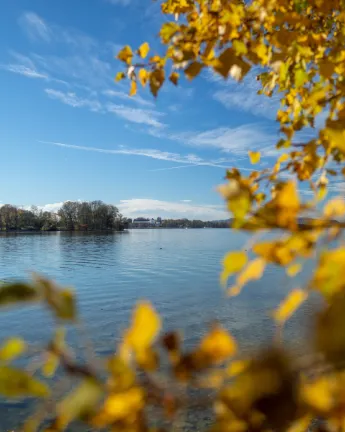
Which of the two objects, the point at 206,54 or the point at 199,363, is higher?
the point at 206,54

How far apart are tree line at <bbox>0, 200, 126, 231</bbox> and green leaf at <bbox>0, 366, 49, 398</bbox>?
107 m

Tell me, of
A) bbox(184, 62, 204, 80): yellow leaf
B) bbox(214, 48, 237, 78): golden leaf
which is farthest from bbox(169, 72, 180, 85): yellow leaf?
bbox(214, 48, 237, 78): golden leaf

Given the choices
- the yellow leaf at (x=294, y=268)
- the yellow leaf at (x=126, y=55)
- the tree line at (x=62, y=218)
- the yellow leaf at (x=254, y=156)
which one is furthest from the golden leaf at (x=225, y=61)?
the tree line at (x=62, y=218)

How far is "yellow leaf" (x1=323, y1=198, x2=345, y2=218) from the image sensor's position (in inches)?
23.5

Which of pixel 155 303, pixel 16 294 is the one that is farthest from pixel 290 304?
pixel 155 303

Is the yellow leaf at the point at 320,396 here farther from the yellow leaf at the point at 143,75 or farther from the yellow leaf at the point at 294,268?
the yellow leaf at the point at 143,75

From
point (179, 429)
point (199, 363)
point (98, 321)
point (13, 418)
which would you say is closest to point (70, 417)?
point (199, 363)

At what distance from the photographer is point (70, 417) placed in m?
0.42

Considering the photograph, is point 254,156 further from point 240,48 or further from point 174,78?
point 174,78

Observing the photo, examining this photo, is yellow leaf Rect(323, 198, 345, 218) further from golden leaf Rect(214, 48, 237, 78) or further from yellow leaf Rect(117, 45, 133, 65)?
yellow leaf Rect(117, 45, 133, 65)

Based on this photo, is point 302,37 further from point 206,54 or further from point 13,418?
point 13,418

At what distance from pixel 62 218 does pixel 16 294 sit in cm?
11036

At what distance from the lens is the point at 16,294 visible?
0.45 m

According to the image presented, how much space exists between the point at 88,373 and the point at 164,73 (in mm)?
1382
